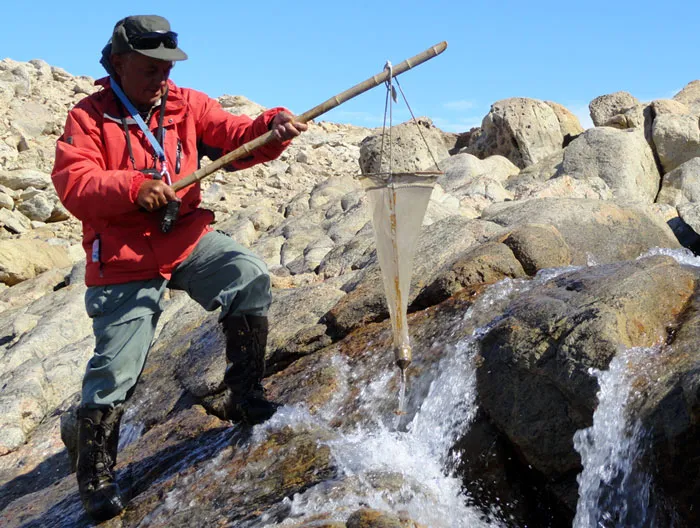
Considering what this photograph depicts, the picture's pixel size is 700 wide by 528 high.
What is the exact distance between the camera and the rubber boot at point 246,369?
202 inches

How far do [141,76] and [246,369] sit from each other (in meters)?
1.82

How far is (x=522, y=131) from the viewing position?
18.9 meters

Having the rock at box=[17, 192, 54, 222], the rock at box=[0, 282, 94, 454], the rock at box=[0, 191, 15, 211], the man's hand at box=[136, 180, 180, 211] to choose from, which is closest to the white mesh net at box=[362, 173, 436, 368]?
the man's hand at box=[136, 180, 180, 211]

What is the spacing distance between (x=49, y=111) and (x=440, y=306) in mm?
28387

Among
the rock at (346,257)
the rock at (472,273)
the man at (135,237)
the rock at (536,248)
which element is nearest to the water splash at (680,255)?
the rock at (536,248)

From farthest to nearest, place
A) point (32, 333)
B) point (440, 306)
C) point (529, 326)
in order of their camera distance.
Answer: point (32, 333) → point (440, 306) → point (529, 326)

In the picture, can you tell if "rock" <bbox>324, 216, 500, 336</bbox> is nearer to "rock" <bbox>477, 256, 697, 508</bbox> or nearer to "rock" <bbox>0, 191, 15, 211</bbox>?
"rock" <bbox>477, 256, 697, 508</bbox>

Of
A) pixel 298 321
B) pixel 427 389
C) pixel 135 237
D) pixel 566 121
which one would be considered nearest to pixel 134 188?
pixel 135 237

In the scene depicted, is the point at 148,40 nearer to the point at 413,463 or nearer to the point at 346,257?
the point at 413,463

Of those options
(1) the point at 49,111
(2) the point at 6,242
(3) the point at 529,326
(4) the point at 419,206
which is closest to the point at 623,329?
(3) the point at 529,326

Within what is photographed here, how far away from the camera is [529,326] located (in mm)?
5262

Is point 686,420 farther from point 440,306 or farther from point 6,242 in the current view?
point 6,242

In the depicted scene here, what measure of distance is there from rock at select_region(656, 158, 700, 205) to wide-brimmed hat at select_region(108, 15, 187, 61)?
1225cm

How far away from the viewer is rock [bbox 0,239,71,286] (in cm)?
1678
